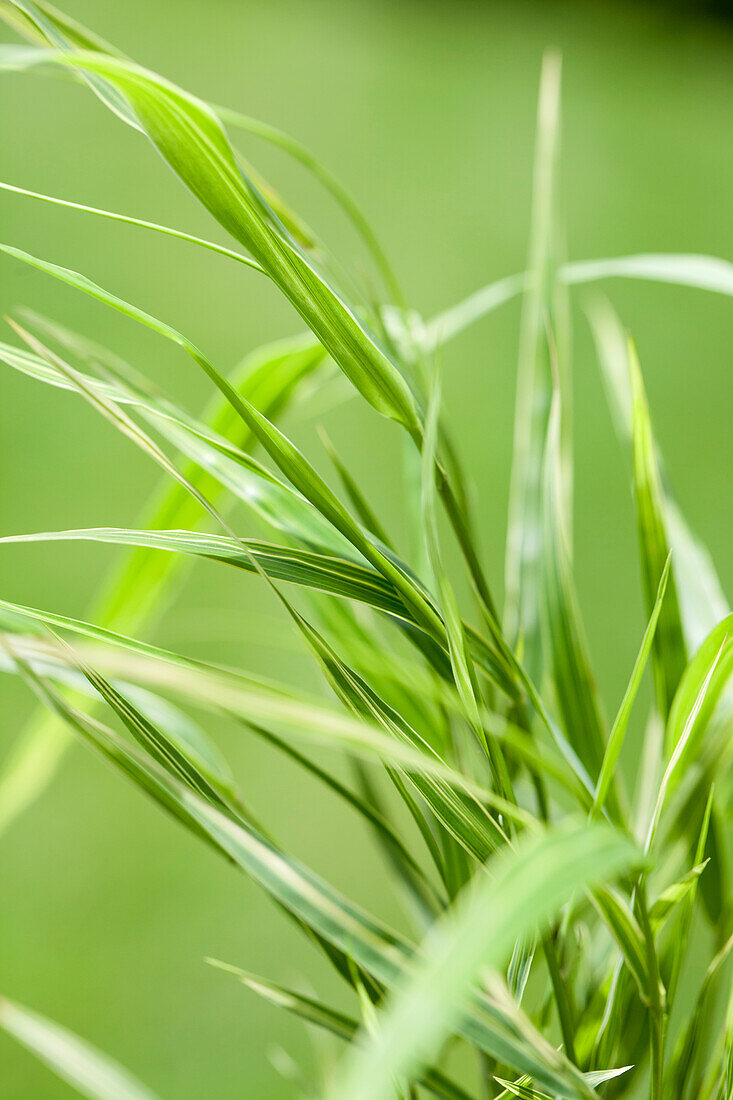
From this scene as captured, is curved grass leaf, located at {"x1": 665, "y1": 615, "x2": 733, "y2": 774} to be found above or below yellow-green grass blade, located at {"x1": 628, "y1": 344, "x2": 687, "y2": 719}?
below

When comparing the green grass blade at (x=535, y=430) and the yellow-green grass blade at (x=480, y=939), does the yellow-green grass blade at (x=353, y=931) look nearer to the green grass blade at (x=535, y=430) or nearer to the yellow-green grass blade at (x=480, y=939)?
the yellow-green grass blade at (x=480, y=939)

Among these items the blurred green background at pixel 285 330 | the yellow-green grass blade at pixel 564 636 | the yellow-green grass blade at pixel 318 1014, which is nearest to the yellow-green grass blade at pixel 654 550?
the yellow-green grass blade at pixel 564 636

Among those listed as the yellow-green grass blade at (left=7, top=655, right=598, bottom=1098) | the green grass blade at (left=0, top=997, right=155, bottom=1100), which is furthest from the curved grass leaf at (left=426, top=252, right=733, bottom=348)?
the green grass blade at (left=0, top=997, right=155, bottom=1100)

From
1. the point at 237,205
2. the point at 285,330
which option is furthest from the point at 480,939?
the point at 285,330

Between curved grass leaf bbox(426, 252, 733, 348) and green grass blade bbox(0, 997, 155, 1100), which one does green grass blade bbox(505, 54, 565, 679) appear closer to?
curved grass leaf bbox(426, 252, 733, 348)

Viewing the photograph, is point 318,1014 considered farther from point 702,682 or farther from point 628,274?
point 628,274

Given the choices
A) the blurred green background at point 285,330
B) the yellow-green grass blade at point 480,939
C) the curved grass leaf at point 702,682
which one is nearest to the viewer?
the yellow-green grass blade at point 480,939

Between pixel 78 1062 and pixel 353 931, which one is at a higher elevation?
pixel 353 931

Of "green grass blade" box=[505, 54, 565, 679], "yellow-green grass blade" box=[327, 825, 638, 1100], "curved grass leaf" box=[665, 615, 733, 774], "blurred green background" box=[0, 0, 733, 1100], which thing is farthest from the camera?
"blurred green background" box=[0, 0, 733, 1100]
